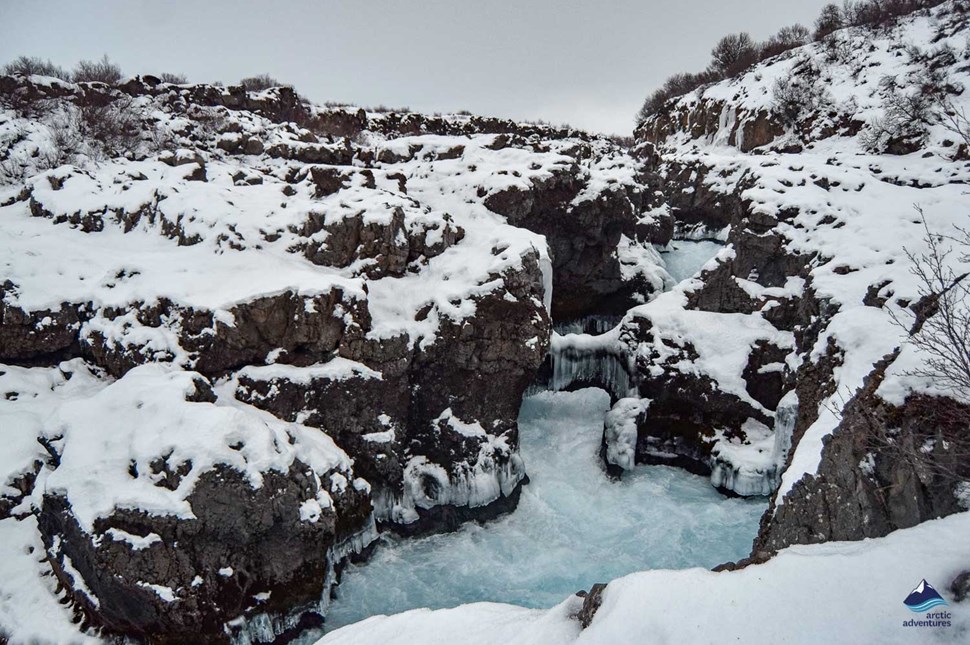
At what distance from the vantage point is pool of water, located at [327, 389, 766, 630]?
12.2 meters

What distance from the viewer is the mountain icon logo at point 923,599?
4492 mm

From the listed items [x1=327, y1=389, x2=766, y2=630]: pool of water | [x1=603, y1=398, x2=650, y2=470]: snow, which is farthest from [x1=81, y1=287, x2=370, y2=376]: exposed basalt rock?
[x1=603, y1=398, x2=650, y2=470]: snow

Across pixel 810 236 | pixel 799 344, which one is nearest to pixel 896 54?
pixel 810 236

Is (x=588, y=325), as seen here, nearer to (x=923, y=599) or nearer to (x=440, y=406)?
(x=440, y=406)

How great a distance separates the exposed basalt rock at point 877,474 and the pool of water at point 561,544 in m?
5.54

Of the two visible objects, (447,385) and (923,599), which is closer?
(923,599)

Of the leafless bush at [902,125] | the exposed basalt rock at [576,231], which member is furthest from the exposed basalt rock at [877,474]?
the leafless bush at [902,125]

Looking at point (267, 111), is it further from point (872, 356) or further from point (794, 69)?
point (794, 69)

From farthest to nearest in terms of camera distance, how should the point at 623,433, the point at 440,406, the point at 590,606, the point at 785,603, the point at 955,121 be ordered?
the point at 623,433
the point at 440,406
the point at 955,121
the point at 590,606
the point at 785,603

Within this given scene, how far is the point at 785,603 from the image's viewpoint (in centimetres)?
496

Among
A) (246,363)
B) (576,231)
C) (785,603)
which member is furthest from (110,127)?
(785,603)

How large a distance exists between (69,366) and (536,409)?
14.6 m

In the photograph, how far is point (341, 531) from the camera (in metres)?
12.4

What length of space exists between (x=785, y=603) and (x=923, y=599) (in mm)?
1069
